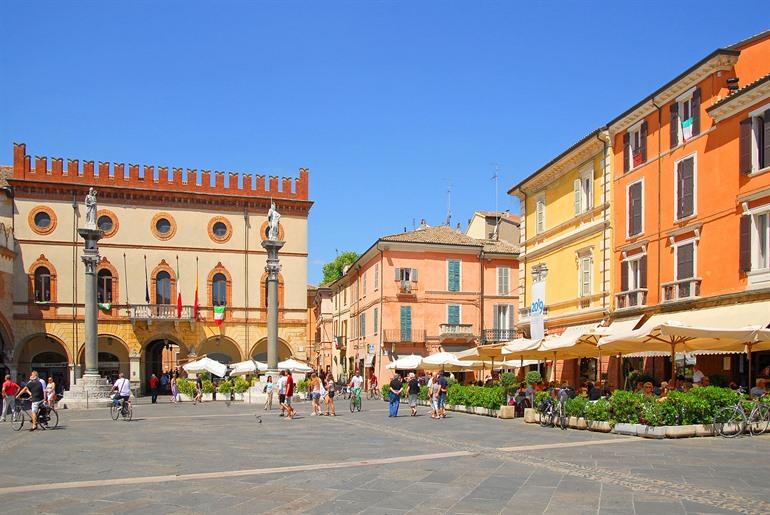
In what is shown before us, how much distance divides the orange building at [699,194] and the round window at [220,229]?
27625 millimetres

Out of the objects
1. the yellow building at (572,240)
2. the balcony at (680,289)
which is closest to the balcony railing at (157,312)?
the yellow building at (572,240)

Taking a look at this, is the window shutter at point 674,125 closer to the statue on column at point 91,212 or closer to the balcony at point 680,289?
the balcony at point 680,289

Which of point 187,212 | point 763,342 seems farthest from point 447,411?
point 187,212

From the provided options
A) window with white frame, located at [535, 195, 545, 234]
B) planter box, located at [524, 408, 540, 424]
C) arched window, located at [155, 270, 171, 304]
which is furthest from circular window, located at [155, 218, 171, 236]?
planter box, located at [524, 408, 540, 424]

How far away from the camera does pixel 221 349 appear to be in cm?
4994

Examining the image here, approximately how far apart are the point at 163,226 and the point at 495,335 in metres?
21.9

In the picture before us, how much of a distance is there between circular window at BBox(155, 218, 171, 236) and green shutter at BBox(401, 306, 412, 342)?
15.5 m

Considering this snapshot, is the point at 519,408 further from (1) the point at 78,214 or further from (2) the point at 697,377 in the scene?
(1) the point at 78,214

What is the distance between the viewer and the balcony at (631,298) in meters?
27.9

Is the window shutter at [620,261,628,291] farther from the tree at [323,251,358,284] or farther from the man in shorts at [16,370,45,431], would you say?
the tree at [323,251,358,284]

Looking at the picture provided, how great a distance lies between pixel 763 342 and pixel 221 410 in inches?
827

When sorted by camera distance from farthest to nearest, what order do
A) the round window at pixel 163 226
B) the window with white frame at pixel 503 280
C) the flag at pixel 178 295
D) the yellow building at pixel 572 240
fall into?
the window with white frame at pixel 503 280 → the round window at pixel 163 226 → the flag at pixel 178 295 → the yellow building at pixel 572 240

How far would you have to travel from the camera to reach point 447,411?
99.3 ft

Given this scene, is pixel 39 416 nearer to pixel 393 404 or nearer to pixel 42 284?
pixel 393 404
